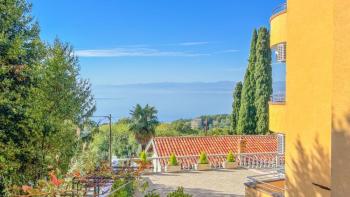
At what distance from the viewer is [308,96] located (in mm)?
10523

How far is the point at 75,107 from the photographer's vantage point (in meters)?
16.6

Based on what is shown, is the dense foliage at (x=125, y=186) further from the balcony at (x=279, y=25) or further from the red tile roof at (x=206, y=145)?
the red tile roof at (x=206, y=145)

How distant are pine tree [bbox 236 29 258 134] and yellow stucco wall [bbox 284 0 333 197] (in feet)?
120

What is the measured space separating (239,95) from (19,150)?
41763 mm

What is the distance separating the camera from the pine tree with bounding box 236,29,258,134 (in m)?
47.7

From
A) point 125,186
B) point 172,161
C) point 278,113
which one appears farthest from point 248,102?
point 125,186

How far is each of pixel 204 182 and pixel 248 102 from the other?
29.7 m

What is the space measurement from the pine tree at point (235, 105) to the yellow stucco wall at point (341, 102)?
143 feet

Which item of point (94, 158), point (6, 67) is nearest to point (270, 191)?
point (94, 158)

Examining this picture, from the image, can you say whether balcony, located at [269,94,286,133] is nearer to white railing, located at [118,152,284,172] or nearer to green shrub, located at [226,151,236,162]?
green shrub, located at [226,151,236,162]

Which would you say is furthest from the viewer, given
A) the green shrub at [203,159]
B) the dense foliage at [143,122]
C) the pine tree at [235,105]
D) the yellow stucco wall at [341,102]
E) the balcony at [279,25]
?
the pine tree at [235,105]

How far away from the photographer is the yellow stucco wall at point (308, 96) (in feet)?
32.4

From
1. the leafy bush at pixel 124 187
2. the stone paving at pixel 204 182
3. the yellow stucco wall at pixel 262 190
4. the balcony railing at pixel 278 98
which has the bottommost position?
the stone paving at pixel 204 182

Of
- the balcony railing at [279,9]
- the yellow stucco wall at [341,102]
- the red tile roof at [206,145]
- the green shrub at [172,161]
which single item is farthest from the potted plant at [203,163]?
the yellow stucco wall at [341,102]
